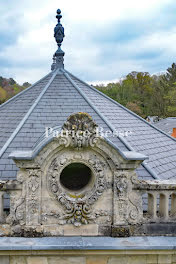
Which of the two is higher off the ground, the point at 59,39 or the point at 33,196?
the point at 59,39

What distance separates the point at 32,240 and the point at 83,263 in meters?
1.25

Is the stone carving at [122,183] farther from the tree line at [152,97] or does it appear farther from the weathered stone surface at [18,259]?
the tree line at [152,97]

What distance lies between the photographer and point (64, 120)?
9.53 metres

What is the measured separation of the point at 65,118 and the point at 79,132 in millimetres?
4166

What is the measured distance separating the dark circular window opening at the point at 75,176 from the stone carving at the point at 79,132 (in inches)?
33.2

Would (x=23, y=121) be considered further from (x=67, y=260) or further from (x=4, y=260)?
(x=67, y=260)

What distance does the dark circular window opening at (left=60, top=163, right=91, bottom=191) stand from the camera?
6.35 m

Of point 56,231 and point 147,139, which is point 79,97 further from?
point 56,231

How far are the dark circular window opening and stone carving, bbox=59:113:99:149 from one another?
84cm

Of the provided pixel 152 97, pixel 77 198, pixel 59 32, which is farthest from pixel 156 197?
pixel 152 97

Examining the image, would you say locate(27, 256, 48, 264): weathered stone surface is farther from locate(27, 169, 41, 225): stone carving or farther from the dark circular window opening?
the dark circular window opening

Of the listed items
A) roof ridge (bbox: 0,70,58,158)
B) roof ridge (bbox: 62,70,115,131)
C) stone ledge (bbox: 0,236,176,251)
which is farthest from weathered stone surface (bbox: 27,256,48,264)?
roof ridge (bbox: 62,70,115,131)

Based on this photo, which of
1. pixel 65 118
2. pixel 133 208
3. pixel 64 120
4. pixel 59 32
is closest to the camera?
pixel 133 208

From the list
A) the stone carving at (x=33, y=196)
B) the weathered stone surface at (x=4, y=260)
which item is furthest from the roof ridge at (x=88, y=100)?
the weathered stone surface at (x=4, y=260)
